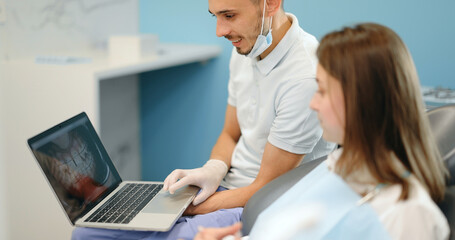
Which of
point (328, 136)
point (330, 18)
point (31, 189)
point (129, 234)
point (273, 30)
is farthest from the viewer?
point (330, 18)

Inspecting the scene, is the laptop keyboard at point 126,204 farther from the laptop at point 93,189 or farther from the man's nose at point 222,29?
the man's nose at point 222,29

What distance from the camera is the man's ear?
4.04ft

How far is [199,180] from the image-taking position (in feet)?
3.81

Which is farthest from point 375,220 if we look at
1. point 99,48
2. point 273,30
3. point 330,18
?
point 99,48

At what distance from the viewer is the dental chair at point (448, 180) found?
0.79 meters

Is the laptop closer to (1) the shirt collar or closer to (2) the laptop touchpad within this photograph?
(2) the laptop touchpad

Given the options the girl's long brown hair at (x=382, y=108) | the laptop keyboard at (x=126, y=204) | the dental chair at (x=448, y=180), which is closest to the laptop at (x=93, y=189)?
the laptop keyboard at (x=126, y=204)

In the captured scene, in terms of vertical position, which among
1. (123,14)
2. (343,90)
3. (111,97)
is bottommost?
(111,97)

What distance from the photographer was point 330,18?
2.00m

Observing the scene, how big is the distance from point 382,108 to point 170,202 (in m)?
0.56

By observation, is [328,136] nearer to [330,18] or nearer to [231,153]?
[231,153]

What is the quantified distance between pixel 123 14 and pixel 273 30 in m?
1.17

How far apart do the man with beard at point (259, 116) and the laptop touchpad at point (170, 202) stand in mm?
24

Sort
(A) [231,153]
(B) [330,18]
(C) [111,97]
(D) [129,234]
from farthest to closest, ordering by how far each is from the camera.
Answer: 1. (C) [111,97]
2. (B) [330,18]
3. (A) [231,153]
4. (D) [129,234]
